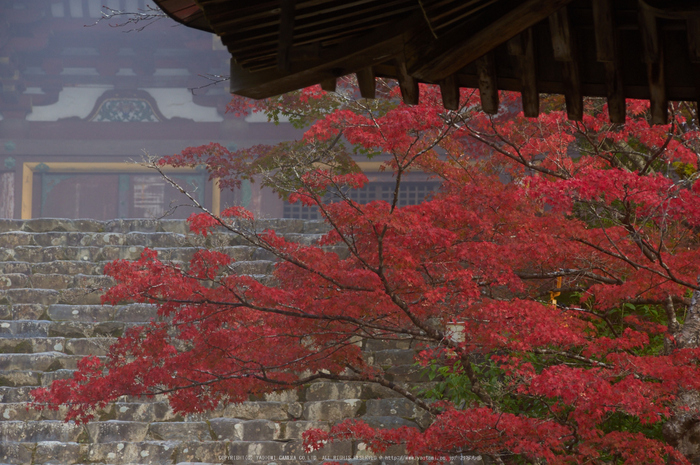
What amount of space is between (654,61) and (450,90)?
629 mm

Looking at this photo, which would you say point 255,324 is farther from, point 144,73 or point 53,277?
point 144,73

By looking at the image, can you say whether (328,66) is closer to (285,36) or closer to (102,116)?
(285,36)

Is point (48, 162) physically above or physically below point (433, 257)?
above

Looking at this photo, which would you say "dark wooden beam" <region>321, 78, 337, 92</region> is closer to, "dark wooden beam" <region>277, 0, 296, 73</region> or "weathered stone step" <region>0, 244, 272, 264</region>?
"dark wooden beam" <region>277, 0, 296, 73</region>

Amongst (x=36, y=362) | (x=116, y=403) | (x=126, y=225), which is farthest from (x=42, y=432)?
(x=126, y=225)

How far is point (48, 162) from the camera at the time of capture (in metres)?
15.9

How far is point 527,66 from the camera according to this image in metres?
2.26

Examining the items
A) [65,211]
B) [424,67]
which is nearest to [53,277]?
[65,211]

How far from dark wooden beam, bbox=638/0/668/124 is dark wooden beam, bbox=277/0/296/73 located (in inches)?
38.3

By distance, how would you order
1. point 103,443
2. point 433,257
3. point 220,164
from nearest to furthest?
1. point 433,257
2. point 103,443
3. point 220,164

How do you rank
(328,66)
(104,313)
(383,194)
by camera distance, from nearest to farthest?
(328,66)
(104,313)
(383,194)

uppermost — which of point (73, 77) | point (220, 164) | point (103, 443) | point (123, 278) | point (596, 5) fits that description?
point (73, 77)

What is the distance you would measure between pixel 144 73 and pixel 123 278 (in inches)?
458

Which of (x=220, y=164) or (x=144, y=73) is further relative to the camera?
(x=144, y=73)
